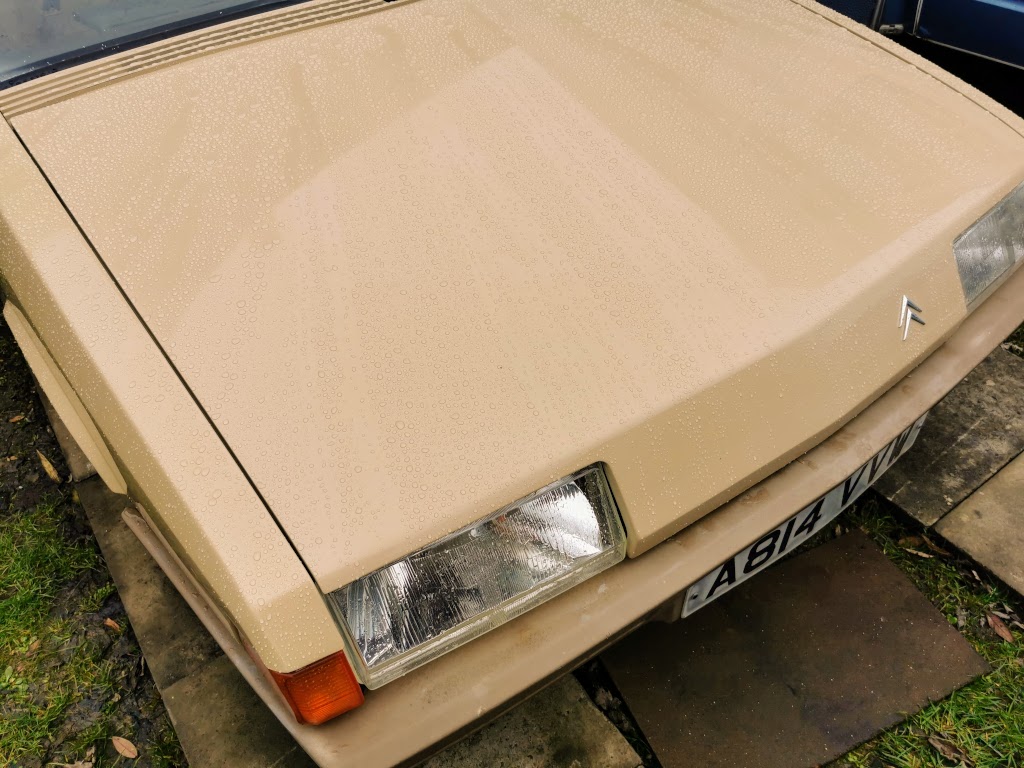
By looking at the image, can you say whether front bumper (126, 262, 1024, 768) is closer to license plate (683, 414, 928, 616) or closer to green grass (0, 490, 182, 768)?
license plate (683, 414, 928, 616)

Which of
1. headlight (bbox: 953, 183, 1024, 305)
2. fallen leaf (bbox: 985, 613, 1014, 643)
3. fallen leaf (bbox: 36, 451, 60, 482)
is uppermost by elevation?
headlight (bbox: 953, 183, 1024, 305)

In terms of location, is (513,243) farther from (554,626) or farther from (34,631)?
(34,631)

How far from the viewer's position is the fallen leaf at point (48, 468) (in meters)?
2.54

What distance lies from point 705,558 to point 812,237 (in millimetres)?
654

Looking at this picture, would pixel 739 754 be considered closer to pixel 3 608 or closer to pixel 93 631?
pixel 93 631

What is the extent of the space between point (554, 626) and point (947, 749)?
1.07m

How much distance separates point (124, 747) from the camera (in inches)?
75.0

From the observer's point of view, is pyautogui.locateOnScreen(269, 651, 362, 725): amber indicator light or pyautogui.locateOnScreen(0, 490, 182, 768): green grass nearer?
pyautogui.locateOnScreen(269, 651, 362, 725): amber indicator light

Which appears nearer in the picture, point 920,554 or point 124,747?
point 124,747

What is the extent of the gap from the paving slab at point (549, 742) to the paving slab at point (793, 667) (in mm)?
94

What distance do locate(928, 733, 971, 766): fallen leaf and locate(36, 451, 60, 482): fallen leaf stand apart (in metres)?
2.51

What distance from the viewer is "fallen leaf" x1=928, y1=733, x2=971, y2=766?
175 centimetres

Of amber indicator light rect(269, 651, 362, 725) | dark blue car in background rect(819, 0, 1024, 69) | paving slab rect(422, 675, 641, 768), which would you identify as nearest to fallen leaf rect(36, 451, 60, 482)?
paving slab rect(422, 675, 641, 768)

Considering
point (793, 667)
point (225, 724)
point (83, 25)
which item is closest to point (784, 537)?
point (793, 667)
